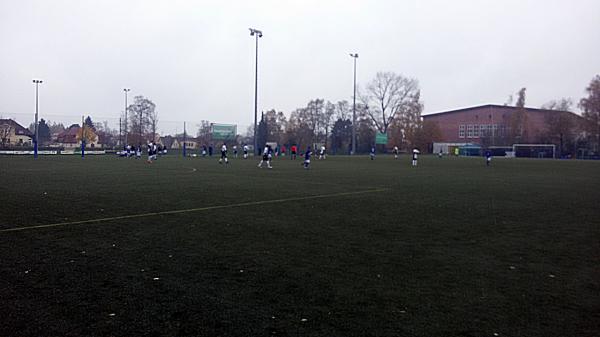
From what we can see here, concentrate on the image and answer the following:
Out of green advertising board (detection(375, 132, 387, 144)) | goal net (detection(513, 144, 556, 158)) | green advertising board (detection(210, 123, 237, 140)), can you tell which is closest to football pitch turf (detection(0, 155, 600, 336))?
green advertising board (detection(210, 123, 237, 140))

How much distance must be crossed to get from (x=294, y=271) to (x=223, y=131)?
207 feet

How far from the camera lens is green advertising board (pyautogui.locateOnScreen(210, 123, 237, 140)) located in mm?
66556

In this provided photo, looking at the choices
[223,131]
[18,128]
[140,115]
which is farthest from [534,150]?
[18,128]

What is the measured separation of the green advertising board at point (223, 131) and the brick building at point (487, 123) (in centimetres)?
4943

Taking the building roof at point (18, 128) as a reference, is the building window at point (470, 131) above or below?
above

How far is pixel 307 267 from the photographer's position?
5.95 meters

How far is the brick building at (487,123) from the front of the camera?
3570 inches

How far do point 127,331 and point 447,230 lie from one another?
645cm

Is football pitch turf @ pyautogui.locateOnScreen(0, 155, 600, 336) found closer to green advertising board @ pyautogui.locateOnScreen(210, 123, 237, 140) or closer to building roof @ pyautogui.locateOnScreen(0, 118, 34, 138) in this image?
building roof @ pyautogui.locateOnScreen(0, 118, 34, 138)

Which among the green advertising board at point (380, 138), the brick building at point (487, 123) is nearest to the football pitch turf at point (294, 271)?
the green advertising board at point (380, 138)

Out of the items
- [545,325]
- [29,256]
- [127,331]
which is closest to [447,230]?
[545,325]

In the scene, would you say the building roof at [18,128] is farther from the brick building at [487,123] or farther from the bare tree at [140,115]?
the brick building at [487,123]

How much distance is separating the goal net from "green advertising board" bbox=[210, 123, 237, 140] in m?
49.8

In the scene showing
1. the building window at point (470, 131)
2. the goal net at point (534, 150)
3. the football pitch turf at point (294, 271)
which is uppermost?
the building window at point (470, 131)
